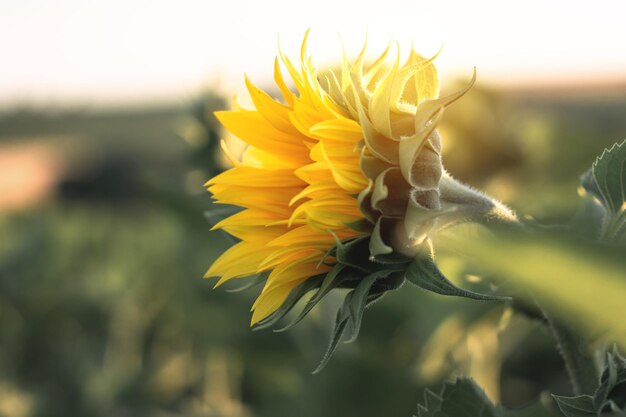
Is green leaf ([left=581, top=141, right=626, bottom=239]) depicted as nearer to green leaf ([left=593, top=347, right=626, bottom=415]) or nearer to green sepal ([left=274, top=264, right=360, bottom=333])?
green leaf ([left=593, top=347, right=626, bottom=415])

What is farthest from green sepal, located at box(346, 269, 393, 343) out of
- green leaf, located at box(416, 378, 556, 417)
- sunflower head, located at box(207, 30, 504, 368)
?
green leaf, located at box(416, 378, 556, 417)

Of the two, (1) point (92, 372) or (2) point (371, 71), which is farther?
(1) point (92, 372)

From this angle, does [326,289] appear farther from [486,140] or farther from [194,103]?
[486,140]

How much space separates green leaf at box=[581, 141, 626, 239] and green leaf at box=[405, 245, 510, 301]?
0.53 ft

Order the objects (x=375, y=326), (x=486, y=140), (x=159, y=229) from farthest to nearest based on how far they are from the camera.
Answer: (x=159, y=229), (x=486, y=140), (x=375, y=326)

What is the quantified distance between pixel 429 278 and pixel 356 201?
0.30ft

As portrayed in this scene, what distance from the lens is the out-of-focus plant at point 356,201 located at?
70cm

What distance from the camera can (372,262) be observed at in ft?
2.36

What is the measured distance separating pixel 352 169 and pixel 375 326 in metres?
1.37

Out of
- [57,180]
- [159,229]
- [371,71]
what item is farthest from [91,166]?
[371,71]

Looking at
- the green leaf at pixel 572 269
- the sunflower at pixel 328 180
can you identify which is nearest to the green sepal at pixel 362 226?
the sunflower at pixel 328 180

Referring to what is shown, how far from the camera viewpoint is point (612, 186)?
2.41ft

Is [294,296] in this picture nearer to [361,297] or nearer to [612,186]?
[361,297]

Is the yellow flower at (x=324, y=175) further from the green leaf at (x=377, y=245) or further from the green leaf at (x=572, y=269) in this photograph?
the green leaf at (x=572, y=269)
